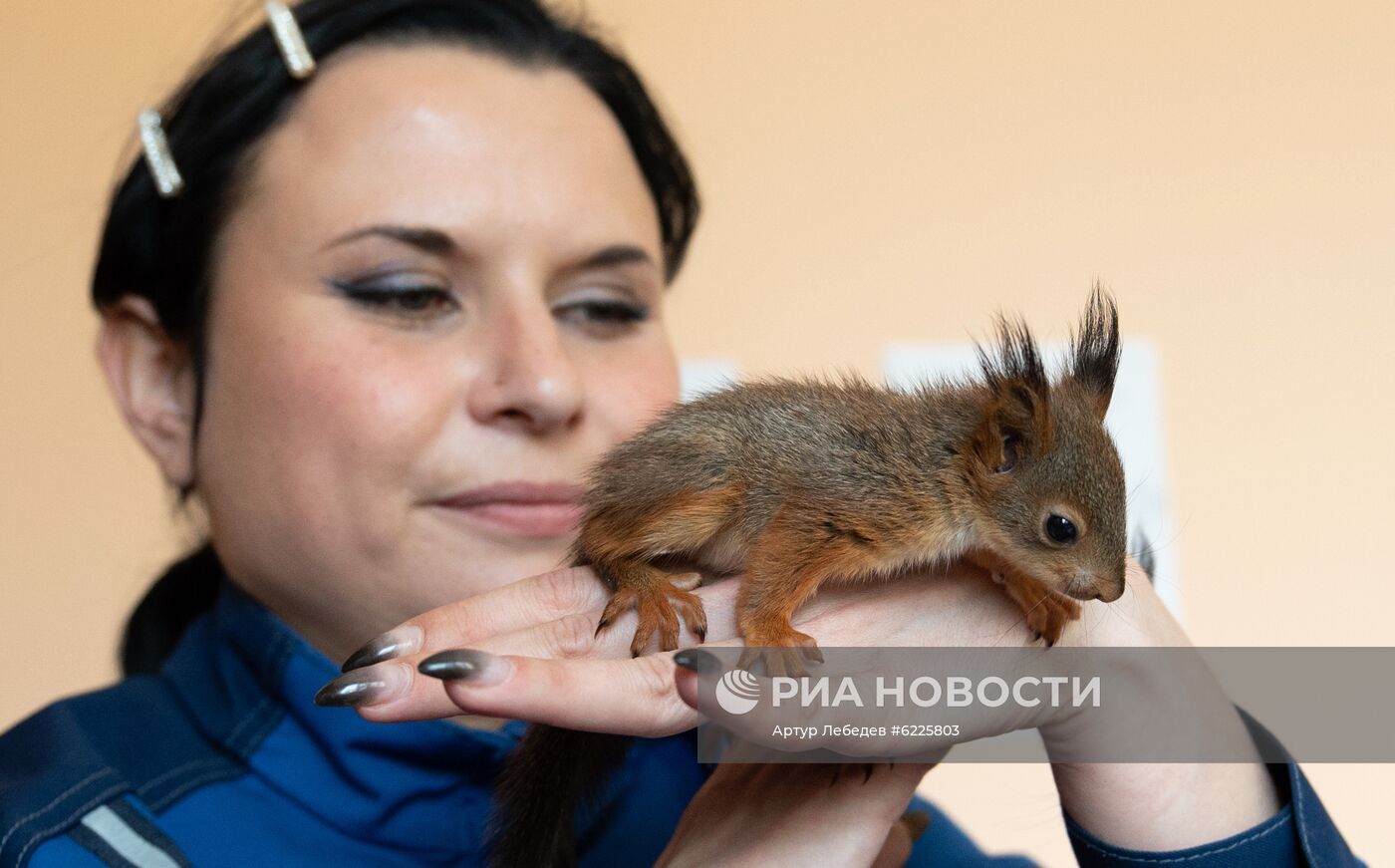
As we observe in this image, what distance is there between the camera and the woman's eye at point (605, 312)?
1668 millimetres

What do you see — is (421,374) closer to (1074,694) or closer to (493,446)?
(493,446)

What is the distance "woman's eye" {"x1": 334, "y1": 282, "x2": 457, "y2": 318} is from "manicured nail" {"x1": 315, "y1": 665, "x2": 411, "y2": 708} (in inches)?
27.4

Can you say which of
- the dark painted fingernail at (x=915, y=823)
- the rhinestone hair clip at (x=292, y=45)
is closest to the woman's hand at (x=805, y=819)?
the dark painted fingernail at (x=915, y=823)

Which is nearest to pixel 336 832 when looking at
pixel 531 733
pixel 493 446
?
pixel 531 733

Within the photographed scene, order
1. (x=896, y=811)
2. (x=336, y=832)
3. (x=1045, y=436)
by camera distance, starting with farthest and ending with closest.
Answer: (x=336, y=832) → (x=896, y=811) → (x=1045, y=436)

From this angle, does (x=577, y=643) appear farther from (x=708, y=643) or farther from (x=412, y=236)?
(x=412, y=236)

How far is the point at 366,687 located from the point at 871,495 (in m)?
0.45

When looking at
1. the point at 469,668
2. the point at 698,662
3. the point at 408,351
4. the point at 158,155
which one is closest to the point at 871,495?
the point at 698,662

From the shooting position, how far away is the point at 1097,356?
1.17 meters

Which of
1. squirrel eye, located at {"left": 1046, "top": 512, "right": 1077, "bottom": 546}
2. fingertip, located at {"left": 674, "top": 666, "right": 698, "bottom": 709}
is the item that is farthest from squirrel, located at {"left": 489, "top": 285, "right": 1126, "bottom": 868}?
fingertip, located at {"left": 674, "top": 666, "right": 698, "bottom": 709}

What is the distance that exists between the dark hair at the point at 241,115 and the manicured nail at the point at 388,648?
0.79 meters

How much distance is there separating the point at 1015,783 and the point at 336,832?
6.48 feet

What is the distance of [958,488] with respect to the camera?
3.69 feet

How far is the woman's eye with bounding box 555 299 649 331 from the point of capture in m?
1.67
